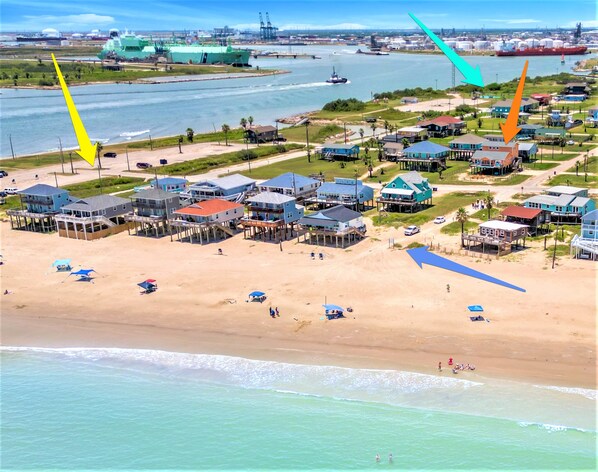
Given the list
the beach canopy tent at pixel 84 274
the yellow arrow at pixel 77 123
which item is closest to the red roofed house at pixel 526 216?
the beach canopy tent at pixel 84 274

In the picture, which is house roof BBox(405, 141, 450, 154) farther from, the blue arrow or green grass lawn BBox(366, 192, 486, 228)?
the blue arrow

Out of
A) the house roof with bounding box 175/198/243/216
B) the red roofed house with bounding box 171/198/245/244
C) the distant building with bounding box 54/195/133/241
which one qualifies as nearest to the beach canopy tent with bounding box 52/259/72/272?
the distant building with bounding box 54/195/133/241

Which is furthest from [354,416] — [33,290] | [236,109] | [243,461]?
[236,109]

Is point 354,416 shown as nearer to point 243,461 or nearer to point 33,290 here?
point 243,461

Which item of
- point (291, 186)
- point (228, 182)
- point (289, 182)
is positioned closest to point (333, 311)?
point (291, 186)

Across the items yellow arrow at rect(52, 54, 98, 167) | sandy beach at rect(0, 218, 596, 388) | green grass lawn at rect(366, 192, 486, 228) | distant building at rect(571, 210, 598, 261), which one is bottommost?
sandy beach at rect(0, 218, 596, 388)

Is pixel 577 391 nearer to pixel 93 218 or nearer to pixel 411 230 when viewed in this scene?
pixel 411 230

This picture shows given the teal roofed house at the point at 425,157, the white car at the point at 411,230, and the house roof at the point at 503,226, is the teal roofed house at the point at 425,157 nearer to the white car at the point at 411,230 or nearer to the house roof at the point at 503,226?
the white car at the point at 411,230
